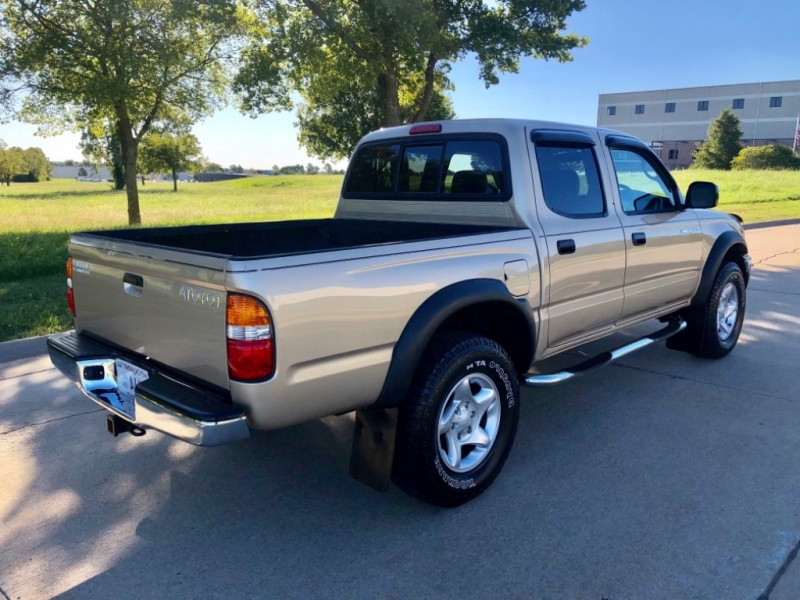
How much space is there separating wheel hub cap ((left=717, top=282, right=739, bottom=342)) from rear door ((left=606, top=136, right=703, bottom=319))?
541mm

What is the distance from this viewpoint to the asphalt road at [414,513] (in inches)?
102

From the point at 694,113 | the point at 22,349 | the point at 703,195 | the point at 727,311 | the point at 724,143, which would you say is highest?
the point at 694,113

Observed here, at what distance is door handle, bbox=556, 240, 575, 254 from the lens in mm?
3645

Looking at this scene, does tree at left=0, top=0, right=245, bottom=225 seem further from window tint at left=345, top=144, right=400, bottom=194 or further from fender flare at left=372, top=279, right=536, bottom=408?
fender flare at left=372, top=279, right=536, bottom=408

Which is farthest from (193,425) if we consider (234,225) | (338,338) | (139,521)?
(234,225)

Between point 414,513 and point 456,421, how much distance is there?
1.64ft

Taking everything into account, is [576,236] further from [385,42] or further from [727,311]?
[385,42]

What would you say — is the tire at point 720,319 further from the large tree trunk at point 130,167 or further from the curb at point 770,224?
the large tree trunk at point 130,167

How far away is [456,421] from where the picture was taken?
124 inches

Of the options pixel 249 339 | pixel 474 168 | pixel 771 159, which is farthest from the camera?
pixel 771 159

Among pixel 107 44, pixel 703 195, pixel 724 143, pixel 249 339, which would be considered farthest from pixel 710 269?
pixel 724 143

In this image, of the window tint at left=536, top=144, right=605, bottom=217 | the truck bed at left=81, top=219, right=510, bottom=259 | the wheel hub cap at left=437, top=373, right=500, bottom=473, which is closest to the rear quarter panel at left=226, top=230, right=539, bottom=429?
the wheel hub cap at left=437, top=373, right=500, bottom=473

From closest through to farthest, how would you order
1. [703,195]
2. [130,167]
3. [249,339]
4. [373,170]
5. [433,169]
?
[249,339], [433,169], [373,170], [703,195], [130,167]

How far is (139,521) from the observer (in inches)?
119
